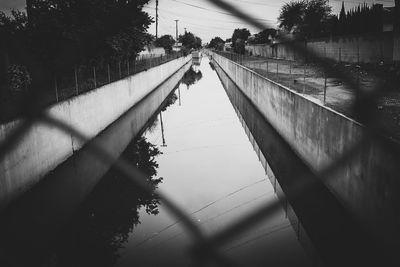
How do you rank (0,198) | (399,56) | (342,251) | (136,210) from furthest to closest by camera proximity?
(399,56) → (136,210) → (0,198) → (342,251)

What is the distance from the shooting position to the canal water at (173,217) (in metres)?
5.36

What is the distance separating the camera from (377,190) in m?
4.91

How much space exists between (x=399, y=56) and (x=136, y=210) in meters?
14.9

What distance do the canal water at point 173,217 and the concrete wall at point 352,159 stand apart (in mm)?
1127

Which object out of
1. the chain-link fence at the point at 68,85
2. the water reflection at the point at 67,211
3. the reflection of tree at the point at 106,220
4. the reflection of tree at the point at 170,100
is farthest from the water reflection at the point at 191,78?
the reflection of tree at the point at 106,220

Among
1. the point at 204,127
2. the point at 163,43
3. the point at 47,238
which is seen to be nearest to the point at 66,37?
the point at 204,127

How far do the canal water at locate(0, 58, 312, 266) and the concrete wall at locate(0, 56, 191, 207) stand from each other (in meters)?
0.88

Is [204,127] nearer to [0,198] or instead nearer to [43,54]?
[43,54]

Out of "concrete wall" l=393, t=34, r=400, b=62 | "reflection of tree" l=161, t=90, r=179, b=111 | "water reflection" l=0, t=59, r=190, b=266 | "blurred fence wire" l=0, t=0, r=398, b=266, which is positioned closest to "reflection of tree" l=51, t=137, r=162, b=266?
"water reflection" l=0, t=59, r=190, b=266

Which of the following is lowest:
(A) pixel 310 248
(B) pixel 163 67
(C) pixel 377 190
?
(A) pixel 310 248

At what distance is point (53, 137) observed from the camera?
342 inches

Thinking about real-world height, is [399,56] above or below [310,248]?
above

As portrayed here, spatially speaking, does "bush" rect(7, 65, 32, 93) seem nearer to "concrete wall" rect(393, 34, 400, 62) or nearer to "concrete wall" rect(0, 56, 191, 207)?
"concrete wall" rect(0, 56, 191, 207)

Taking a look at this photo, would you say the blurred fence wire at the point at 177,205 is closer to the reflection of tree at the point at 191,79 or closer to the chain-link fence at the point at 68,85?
the chain-link fence at the point at 68,85
